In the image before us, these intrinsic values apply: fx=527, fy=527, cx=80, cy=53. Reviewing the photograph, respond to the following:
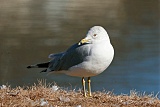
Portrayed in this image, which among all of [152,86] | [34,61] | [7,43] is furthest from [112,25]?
[152,86]

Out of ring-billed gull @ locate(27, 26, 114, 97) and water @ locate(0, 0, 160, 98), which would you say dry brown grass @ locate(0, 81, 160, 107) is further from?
water @ locate(0, 0, 160, 98)

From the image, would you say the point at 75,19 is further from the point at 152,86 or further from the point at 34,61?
the point at 152,86

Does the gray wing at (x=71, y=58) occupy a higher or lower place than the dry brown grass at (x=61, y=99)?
higher

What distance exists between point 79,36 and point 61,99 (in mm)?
9692

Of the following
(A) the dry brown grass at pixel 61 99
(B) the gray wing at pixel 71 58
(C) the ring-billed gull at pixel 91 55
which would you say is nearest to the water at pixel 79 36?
(B) the gray wing at pixel 71 58

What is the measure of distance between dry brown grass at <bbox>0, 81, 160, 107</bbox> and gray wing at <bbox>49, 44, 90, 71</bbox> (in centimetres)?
31

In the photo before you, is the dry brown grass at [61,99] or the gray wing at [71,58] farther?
the gray wing at [71,58]

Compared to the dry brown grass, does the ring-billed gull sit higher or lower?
higher

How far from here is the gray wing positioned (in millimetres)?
5695

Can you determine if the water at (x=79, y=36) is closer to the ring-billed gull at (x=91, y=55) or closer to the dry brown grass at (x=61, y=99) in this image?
the ring-billed gull at (x=91, y=55)

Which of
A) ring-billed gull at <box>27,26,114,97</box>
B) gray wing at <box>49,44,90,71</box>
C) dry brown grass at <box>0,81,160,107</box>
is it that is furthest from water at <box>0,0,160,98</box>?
dry brown grass at <box>0,81,160,107</box>

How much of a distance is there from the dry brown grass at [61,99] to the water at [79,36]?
2.71m

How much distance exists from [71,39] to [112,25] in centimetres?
335

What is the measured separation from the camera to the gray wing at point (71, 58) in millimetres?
5695
